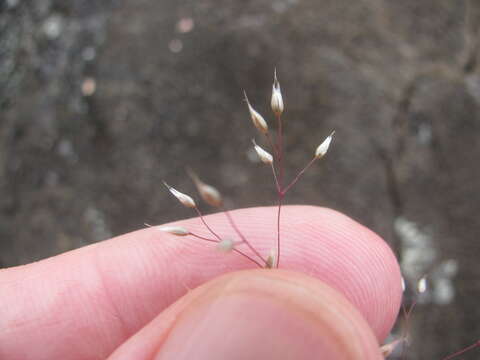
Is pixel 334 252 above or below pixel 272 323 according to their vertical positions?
below

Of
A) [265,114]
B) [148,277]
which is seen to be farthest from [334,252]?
[265,114]

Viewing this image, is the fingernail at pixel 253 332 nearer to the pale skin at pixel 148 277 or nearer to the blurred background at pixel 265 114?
the pale skin at pixel 148 277

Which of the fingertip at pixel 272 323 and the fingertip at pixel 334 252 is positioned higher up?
the fingertip at pixel 272 323

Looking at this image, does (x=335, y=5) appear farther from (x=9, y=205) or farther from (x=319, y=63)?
(x=9, y=205)

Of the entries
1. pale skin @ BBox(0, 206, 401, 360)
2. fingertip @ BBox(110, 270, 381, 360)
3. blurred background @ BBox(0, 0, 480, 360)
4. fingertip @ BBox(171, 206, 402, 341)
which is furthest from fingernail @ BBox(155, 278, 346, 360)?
blurred background @ BBox(0, 0, 480, 360)

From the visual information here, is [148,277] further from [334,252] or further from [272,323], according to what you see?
[272,323]

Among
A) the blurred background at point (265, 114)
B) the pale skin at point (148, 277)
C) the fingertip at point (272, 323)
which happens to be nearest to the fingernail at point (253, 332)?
the fingertip at point (272, 323)
